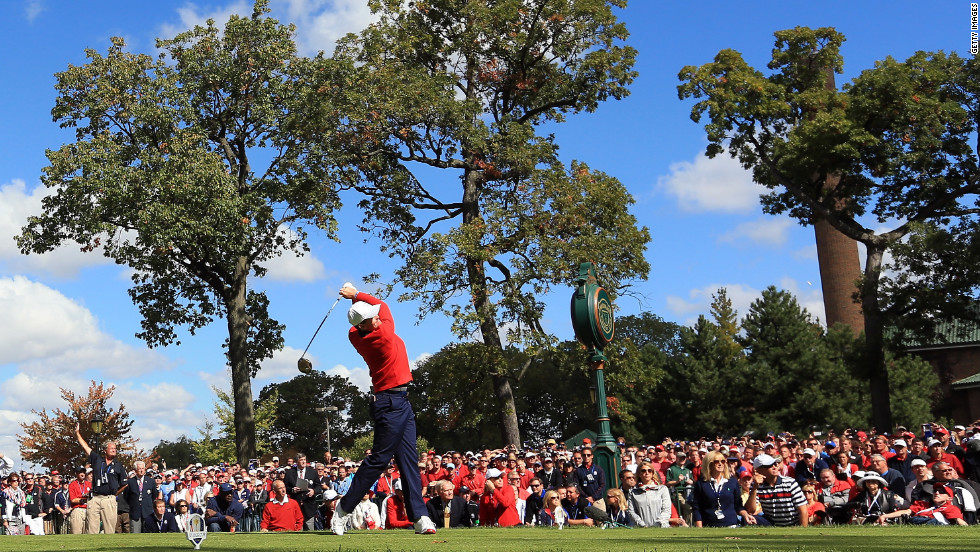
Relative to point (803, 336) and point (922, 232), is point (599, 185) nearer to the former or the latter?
point (922, 232)

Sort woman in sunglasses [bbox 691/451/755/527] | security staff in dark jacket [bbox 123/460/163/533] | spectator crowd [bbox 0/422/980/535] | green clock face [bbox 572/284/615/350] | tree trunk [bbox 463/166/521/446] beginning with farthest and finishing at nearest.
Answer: tree trunk [bbox 463/166/521/446] → security staff in dark jacket [bbox 123/460/163/533] → green clock face [bbox 572/284/615/350] → woman in sunglasses [bbox 691/451/755/527] → spectator crowd [bbox 0/422/980/535]

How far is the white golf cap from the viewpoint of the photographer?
32.3 feet

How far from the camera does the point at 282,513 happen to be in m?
19.1

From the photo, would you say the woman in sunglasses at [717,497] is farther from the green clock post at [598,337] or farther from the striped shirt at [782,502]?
the green clock post at [598,337]

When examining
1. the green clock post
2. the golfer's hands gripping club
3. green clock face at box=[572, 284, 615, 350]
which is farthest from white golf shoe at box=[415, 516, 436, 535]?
green clock face at box=[572, 284, 615, 350]

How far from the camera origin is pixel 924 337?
3641 cm

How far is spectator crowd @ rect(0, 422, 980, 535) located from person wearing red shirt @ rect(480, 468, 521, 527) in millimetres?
21

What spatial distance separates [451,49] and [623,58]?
21.2ft

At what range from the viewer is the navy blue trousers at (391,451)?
10.2 meters

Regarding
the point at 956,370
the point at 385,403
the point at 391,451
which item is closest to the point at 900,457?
the point at 391,451

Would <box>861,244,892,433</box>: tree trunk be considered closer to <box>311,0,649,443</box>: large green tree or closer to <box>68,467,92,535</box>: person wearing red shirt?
<box>311,0,649,443</box>: large green tree

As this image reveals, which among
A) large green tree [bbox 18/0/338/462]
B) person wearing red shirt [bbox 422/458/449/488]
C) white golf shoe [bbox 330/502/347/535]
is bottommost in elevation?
white golf shoe [bbox 330/502/347/535]

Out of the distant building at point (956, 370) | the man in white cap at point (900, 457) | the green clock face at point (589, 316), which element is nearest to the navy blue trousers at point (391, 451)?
the green clock face at point (589, 316)

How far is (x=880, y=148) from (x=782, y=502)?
87.5 feet
